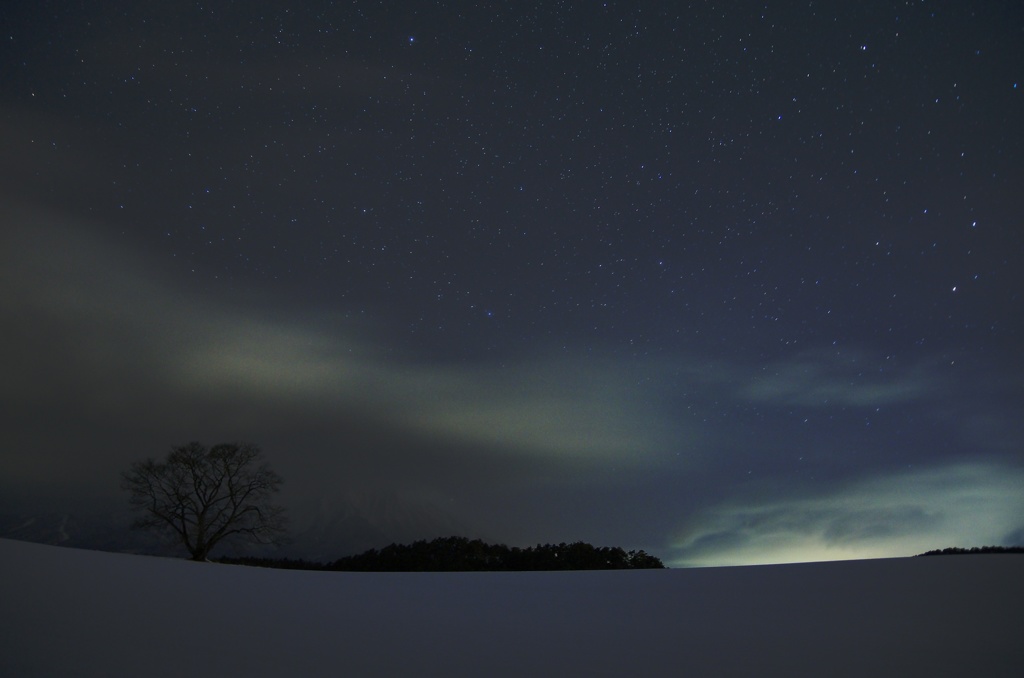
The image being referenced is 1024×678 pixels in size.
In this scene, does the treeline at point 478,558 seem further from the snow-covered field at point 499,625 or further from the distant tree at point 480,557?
the snow-covered field at point 499,625

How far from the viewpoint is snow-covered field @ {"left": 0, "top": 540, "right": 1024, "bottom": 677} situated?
3.30m

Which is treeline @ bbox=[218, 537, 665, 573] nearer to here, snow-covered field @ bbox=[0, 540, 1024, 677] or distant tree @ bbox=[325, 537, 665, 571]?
distant tree @ bbox=[325, 537, 665, 571]

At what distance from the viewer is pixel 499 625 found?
14.9ft

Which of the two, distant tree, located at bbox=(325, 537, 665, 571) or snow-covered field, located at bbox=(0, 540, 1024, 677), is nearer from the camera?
snow-covered field, located at bbox=(0, 540, 1024, 677)

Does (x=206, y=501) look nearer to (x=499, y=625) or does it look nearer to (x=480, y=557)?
(x=480, y=557)

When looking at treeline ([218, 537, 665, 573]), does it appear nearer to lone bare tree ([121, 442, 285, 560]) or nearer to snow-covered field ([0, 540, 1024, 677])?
lone bare tree ([121, 442, 285, 560])

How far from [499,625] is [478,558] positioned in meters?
18.5

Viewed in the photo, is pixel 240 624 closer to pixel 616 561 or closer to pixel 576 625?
pixel 576 625

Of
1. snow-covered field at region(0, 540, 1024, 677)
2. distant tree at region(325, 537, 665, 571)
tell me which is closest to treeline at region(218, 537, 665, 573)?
distant tree at region(325, 537, 665, 571)

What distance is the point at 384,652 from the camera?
3664 millimetres

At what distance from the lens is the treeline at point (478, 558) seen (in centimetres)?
2020

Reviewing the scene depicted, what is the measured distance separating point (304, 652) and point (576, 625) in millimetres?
2060

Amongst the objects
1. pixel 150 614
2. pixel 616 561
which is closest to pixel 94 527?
pixel 616 561

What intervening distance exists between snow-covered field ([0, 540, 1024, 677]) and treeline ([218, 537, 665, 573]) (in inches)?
560
